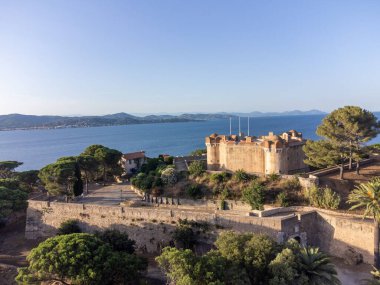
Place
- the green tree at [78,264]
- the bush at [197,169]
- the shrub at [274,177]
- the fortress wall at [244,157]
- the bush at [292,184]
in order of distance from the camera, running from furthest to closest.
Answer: the bush at [197,169] → the fortress wall at [244,157] → the shrub at [274,177] → the bush at [292,184] → the green tree at [78,264]

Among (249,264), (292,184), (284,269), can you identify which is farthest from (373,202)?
(292,184)

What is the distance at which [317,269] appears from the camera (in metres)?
16.7

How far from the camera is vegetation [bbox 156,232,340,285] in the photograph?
50.1ft

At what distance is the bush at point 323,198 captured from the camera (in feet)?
84.9

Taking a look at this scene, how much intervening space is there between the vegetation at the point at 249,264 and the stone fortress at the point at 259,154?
16.1m

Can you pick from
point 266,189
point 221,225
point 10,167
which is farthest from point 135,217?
point 10,167

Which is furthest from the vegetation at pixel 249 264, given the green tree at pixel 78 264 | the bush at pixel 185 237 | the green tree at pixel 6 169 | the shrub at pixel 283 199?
the green tree at pixel 6 169

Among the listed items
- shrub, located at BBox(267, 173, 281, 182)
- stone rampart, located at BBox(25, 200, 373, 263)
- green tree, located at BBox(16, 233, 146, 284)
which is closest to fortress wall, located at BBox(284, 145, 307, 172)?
shrub, located at BBox(267, 173, 281, 182)

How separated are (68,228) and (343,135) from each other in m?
28.4

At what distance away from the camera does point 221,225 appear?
2480 cm

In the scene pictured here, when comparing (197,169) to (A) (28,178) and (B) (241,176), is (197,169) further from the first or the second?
(A) (28,178)

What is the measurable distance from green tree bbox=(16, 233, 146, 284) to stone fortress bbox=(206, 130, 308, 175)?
19.3 meters

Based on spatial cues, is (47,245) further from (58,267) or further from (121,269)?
(121,269)

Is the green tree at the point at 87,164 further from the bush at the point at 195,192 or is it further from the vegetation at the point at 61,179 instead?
the bush at the point at 195,192
